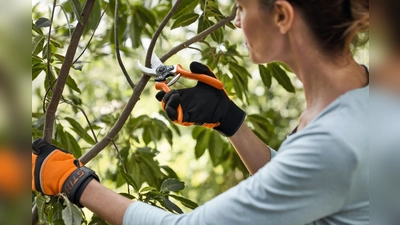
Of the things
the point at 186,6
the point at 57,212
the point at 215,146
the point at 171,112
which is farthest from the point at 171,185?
the point at 215,146

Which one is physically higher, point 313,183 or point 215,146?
point 313,183

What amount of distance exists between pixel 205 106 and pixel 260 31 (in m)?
0.28

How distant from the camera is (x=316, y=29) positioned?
2.65 feet

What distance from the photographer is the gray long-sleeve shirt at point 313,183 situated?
72 centimetres

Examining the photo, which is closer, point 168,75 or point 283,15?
point 283,15

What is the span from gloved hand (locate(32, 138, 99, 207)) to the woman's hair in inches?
14.1

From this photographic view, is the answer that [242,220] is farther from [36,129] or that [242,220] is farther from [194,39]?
[36,129]

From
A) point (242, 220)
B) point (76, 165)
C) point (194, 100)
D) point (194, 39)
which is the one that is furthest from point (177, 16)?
point (242, 220)

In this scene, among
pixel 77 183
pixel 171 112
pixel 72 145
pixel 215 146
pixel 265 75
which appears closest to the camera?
pixel 77 183

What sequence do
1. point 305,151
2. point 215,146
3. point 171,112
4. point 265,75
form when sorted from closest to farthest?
1. point 305,151
2. point 171,112
3. point 265,75
4. point 215,146

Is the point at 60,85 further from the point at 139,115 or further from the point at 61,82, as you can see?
the point at 139,115

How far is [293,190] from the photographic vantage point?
733mm

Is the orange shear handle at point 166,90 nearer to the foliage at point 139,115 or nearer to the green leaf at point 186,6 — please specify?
the foliage at point 139,115

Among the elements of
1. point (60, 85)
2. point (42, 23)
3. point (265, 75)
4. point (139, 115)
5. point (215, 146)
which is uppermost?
point (42, 23)
